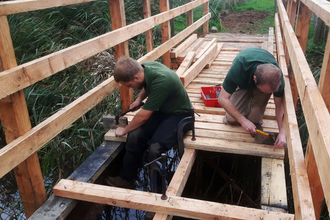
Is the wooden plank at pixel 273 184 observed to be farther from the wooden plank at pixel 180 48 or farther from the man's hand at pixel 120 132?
the wooden plank at pixel 180 48

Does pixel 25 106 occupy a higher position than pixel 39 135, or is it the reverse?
pixel 25 106

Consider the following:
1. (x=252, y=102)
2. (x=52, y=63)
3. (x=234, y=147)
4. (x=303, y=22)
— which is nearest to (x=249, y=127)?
(x=234, y=147)

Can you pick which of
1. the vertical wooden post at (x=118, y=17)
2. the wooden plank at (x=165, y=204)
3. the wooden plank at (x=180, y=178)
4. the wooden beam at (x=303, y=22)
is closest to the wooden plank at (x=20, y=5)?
the vertical wooden post at (x=118, y=17)

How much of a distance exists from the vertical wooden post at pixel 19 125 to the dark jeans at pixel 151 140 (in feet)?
3.02

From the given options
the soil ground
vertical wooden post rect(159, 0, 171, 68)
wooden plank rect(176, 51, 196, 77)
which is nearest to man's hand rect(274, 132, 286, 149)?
wooden plank rect(176, 51, 196, 77)

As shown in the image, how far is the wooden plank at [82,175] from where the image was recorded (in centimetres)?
254

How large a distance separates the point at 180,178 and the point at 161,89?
84 centimetres

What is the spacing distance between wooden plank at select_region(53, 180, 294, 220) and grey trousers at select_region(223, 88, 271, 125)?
141 cm

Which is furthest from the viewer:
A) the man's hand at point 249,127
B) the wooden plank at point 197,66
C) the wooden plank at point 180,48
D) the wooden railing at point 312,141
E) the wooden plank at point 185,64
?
the wooden plank at point 180,48

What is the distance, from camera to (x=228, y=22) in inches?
453

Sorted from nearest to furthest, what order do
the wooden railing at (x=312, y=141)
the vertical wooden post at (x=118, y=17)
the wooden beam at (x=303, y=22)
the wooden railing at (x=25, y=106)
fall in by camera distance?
the wooden railing at (x=312, y=141) → the wooden railing at (x=25, y=106) → the vertical wooden post at (x=118, y=17) → the wooden beam at (x=303, y=22)

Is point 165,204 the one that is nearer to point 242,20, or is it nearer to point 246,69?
point 246,69

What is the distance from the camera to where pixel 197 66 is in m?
5.26

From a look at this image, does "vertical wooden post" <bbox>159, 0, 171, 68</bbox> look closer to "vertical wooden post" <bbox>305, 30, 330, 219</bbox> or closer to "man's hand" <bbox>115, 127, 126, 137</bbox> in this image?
"man's hand" <bbox>115, 127, 126, 137</bbox>
